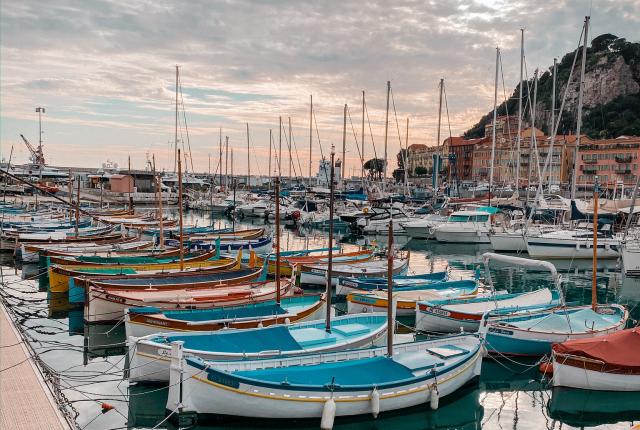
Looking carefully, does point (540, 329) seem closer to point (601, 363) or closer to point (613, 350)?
point (613, 350)

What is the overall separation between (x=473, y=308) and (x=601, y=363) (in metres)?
6.94

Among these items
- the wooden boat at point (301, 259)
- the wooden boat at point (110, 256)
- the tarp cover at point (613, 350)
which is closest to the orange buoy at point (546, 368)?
the tarp cover at point (613, 350)

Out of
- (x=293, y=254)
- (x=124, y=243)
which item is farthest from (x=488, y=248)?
(x=124, y=243)

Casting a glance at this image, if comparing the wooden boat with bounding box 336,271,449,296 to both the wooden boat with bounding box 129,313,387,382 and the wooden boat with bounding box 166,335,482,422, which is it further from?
the wooden boat with bounding box 166,335,482,422

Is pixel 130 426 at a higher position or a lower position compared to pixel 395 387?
lower

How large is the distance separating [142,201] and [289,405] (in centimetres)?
8430

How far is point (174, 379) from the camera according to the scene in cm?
1362

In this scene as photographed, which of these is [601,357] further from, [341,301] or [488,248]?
[488,248]

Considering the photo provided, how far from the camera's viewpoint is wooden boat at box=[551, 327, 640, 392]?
16.4m

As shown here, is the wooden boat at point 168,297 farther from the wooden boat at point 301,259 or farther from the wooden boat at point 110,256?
the wooden boat at point 110,256

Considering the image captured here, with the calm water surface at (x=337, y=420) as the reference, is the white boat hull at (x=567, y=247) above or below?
above

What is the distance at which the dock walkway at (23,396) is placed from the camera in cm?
1149

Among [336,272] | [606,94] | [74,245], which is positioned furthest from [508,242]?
[606,94]

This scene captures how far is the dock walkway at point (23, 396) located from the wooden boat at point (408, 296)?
1255 centimetres
